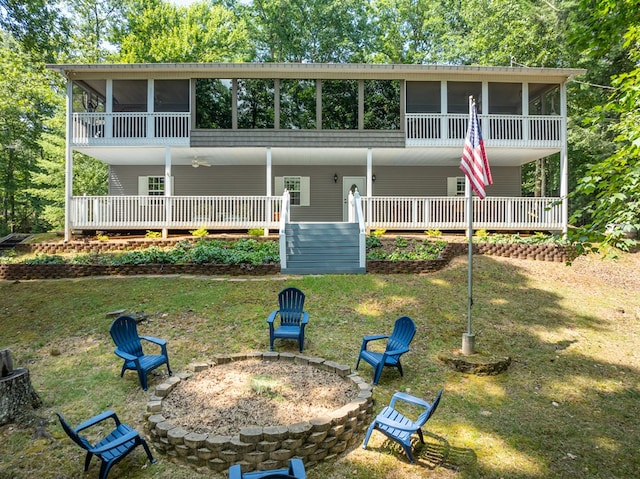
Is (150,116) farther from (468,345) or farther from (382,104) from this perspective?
(468,345)

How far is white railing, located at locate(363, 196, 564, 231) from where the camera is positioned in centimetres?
1351

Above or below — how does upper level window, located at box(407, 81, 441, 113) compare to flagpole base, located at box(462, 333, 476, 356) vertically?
above

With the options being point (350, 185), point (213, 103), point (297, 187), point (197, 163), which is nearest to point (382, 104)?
point (350, 185)

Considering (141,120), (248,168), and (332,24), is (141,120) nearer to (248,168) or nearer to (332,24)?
(248,168)

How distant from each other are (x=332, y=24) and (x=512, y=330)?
30.4 m

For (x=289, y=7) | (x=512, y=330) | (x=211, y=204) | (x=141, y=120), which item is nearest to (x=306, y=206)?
(x=211, y=204)

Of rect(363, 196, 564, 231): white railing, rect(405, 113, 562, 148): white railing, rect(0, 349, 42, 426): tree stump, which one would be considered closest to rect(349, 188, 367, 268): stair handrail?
rect(363, 196, 564, 231): white railing

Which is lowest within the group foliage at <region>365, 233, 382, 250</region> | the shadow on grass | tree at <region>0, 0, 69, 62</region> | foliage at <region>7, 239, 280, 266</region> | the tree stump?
the shadow on grass

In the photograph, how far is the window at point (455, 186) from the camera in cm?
1705

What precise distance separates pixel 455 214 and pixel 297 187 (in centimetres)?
715

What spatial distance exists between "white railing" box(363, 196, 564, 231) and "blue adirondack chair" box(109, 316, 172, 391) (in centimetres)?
938

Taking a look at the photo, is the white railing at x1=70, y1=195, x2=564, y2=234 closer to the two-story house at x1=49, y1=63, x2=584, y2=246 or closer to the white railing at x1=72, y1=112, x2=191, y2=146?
the two-story house at x1=49, y1=63, x2=584, y2=246

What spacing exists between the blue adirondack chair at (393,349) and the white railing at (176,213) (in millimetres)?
8488

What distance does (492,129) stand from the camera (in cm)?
1424
